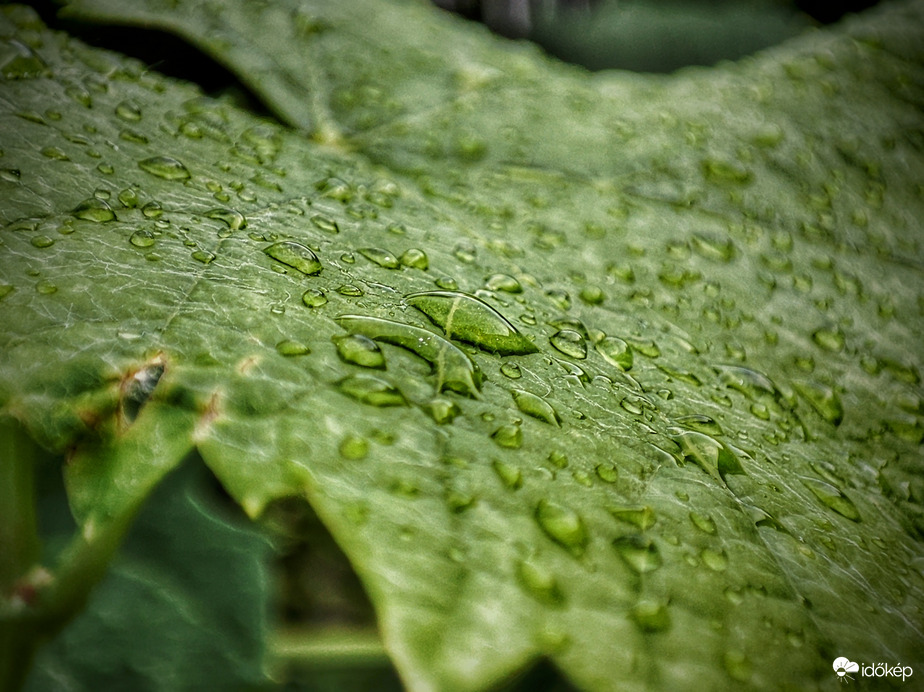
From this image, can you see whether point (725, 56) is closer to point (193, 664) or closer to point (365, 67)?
point (365, 67)

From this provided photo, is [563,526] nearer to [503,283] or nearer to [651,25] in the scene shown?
[503,283]

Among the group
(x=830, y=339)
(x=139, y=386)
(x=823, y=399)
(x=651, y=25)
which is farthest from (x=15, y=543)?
(x=651, y=25)

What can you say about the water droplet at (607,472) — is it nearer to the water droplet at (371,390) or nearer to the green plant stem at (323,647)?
the water droplet at (371,390)

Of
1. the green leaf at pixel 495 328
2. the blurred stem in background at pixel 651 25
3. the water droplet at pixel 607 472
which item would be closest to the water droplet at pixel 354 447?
the green leaf at pixel 495 328

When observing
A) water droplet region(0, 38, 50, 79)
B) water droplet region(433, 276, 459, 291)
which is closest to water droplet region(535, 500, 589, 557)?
water droplet region(433, 276, 459, 291)

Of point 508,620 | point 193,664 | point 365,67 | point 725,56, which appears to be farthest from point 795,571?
point 725,56

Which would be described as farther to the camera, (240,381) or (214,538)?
(214,538)

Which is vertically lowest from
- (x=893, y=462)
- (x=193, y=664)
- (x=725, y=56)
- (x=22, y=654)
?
(x=193, y=664)
